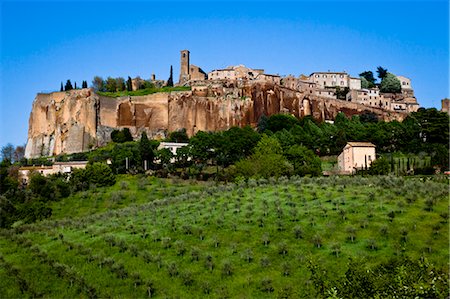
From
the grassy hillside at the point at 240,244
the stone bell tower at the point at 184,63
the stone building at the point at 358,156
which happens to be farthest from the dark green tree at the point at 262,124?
the grassy hillside at the point at 240,244

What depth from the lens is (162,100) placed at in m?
100

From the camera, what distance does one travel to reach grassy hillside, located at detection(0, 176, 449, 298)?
2502 centimetres

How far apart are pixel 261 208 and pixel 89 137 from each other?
63138 mm

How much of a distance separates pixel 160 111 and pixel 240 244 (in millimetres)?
71474

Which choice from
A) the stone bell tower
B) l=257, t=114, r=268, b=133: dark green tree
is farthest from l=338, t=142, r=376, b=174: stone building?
the stone bell tower

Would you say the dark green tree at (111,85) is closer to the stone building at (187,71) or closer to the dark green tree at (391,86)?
the stone building at (187,71)

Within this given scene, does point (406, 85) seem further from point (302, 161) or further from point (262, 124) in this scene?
point (302, 161)

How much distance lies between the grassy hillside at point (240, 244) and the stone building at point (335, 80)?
71.2 meters

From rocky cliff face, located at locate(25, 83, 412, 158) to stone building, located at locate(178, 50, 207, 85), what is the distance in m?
13.3

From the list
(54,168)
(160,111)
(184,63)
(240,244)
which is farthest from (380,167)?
(184,63)

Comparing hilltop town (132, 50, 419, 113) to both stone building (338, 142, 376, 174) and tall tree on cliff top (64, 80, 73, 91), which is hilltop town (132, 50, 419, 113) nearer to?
tall tree on cliff top (64, 80, 73, 91)

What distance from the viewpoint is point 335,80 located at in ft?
365

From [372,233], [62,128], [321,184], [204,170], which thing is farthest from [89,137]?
[372,233]

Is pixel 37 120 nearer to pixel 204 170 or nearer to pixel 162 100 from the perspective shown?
pixel 162 100
